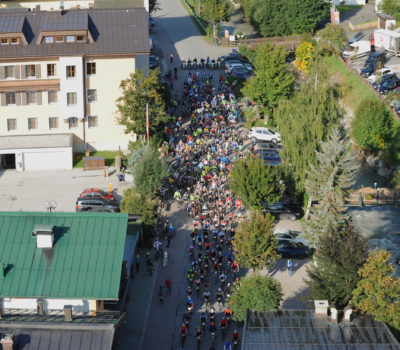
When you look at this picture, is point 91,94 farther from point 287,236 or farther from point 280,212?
point 287,236

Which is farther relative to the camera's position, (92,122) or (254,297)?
(92,122)

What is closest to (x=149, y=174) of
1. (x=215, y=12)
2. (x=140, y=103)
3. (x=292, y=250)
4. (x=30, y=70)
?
(x=140, y=103)

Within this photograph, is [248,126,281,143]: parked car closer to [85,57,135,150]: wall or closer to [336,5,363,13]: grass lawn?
[85,57,135,150]: wall

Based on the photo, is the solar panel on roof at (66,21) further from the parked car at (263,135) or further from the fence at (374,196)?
the fence at (374,196)

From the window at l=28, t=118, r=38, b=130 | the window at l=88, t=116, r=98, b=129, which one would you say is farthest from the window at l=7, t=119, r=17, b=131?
the window at l=88, t=116, r=98, b=129

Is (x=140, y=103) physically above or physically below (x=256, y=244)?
above

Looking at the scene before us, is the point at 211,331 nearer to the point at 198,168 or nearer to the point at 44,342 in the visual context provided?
the point at 44,342

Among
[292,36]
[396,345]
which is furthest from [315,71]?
[396,345]

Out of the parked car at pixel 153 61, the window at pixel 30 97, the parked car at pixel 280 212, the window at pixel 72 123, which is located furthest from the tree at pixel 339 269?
the parked car at pixel 153 61
